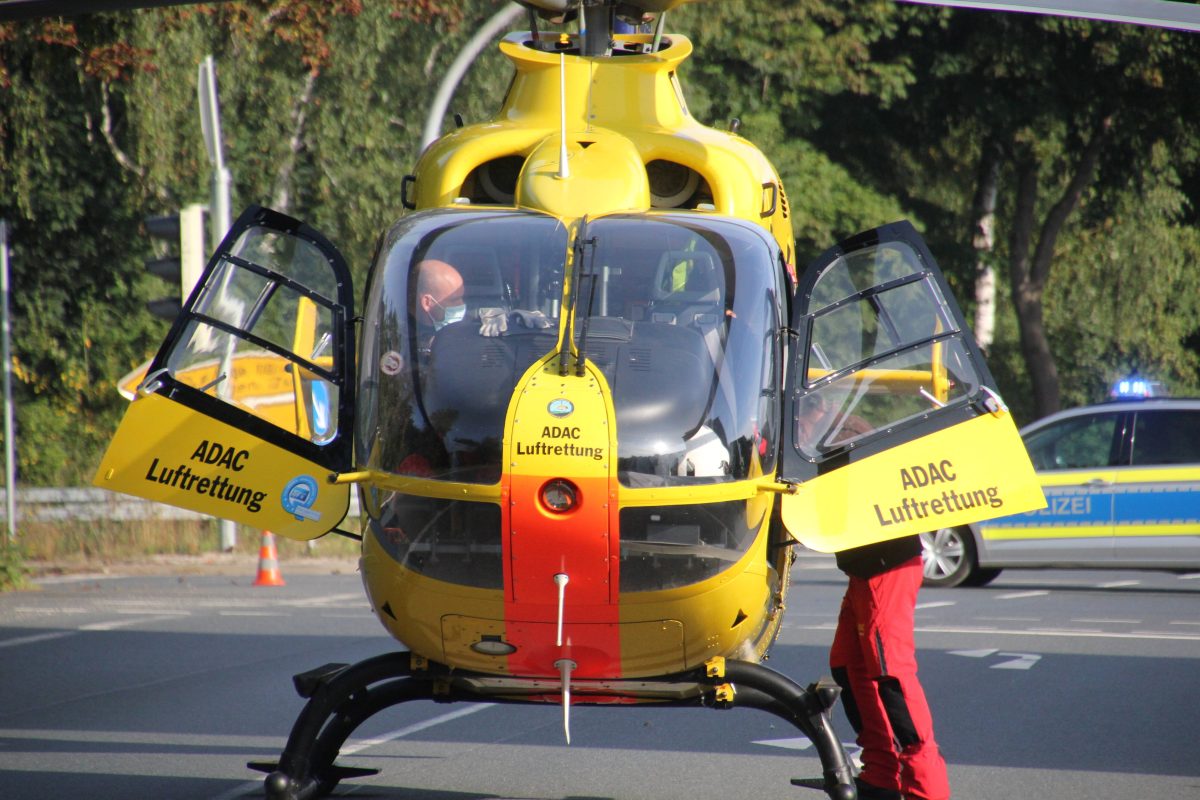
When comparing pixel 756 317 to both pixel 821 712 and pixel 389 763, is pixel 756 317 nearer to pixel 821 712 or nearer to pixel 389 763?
pixel 821 712

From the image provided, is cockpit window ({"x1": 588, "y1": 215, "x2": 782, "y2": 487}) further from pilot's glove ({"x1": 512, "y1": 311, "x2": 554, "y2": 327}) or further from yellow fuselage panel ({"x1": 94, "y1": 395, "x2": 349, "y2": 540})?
yellow fuselage panel ({"x1": 94, "y1": 395, "x2": 349, "y2": 540})

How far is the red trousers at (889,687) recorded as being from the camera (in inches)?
234

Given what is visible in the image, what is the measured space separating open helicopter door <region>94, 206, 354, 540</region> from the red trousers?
207 centimetres

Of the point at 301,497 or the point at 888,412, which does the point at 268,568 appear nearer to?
the point at 301,497

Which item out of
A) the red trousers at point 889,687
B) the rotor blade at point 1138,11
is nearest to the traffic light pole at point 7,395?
the red trousers at point 889,687

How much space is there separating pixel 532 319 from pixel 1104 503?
10724 millimetres

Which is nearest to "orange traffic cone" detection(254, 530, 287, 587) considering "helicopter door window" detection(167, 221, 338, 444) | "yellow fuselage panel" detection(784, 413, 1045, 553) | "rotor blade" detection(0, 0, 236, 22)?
"rotor blade" detection(0, 0, 236, 22)

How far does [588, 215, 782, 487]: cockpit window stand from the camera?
5066 mm

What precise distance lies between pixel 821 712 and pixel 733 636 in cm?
54

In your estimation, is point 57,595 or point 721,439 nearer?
point 721,439

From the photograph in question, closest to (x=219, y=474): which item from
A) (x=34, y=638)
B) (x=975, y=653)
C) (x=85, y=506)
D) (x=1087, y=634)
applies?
(x=34, y=638)

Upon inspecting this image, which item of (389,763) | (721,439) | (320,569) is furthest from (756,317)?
(320,569)

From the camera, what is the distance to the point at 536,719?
8523 mm

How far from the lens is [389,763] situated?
24.0 ft
